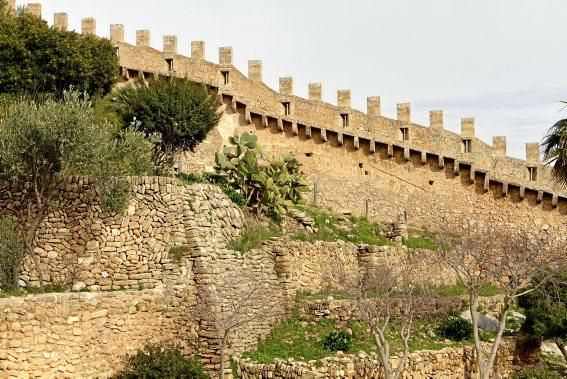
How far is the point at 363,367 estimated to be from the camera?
23.7 meters

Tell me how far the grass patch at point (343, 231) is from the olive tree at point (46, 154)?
6.82 m

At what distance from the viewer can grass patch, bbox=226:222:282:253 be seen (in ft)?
82.7

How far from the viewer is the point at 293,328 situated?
25.1m

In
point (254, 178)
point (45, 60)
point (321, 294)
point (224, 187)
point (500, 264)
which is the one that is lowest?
point (321, 294)

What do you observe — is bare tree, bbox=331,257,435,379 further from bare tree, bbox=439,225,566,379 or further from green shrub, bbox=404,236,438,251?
green shrub, bbox=404,236,438,251

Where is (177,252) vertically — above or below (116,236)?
below

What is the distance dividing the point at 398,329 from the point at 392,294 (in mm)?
1196

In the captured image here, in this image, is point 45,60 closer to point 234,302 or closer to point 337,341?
point 234,302

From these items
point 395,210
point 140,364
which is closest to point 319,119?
point 395,210

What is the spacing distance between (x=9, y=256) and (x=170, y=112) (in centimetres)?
1386

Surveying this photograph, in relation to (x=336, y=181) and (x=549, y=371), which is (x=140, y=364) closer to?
Result: (x=549, y=371)

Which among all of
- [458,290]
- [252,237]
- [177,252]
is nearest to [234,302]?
[177,252]

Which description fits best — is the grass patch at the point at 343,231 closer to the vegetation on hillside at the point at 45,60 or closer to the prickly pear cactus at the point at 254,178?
the prickly pear cactus at the point at 254,178

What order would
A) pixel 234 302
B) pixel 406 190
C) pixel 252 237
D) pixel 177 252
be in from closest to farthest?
pixel 177 252 → pixel 234 302 → pixel 252 237 → pixel 406 190
